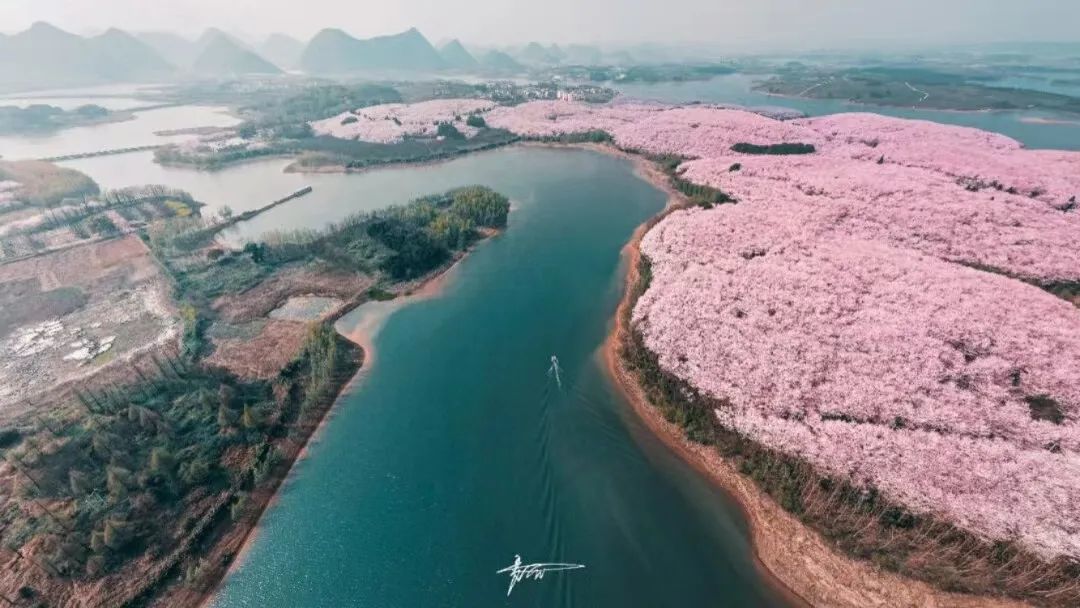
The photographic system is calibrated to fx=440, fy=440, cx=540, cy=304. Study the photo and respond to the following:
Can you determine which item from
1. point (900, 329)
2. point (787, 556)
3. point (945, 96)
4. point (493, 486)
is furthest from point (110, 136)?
point (945, 96)

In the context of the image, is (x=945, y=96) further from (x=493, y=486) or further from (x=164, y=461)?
(x=164, y=461)

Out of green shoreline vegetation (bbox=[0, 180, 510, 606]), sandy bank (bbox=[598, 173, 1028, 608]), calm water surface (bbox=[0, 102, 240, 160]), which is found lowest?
sandy bank (bbox=[598, 173, 1028, 608])

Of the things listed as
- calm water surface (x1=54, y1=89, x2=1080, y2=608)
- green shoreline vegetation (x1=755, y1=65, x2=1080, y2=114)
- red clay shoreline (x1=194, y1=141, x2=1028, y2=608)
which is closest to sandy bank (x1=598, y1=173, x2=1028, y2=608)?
red clay shoreline (x1=194, y1=141, x2=1028, y2=608)

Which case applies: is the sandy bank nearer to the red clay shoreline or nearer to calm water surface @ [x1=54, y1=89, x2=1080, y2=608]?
the red clay shoreline

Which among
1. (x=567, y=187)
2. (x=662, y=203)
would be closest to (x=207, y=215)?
(x=567, y=187)

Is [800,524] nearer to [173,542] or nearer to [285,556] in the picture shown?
[285,556]
